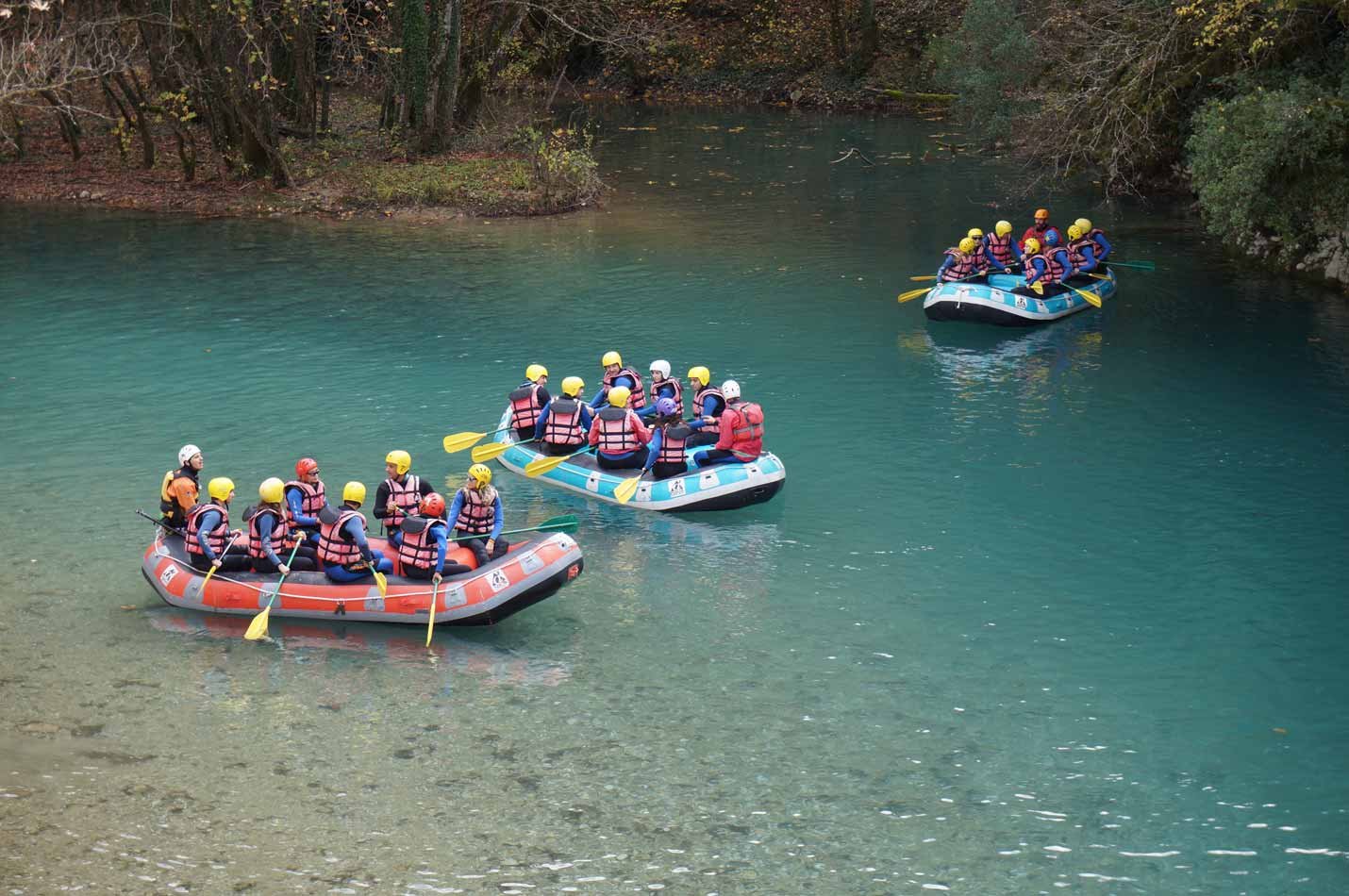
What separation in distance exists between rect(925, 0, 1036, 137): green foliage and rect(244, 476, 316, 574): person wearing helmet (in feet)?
80.1

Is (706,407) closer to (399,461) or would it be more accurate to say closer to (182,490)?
(399,461)

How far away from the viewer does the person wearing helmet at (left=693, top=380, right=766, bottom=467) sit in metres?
17.0

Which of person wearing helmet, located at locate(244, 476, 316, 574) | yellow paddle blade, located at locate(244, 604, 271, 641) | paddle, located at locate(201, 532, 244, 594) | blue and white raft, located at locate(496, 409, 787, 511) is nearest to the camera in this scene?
yellow paddle blade, located at locate(244, 604, 271, 641)

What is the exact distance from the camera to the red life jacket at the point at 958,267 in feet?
83.6

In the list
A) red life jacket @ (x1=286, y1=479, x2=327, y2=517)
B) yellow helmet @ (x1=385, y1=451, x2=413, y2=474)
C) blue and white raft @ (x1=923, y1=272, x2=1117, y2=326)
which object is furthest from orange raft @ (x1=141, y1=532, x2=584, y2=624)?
blue and white raft @ (x1=923, y1=272, x2=1117, y2=326)

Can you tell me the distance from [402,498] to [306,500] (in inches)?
38.8

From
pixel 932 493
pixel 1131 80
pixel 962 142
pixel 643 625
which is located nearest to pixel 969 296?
pixel 1131 80

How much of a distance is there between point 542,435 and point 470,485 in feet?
12.6

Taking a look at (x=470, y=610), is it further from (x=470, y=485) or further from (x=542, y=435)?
(x=542, y=435)

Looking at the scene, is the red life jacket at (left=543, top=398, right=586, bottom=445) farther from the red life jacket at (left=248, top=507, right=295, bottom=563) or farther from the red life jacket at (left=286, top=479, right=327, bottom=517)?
the red life jacket at (left=248, top=507, right=295, bottom=563)

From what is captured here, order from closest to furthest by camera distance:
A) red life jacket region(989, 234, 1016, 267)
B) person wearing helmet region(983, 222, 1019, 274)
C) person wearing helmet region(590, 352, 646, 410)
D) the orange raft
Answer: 1. the orange raft
2. person wearing helmet region(590, 352, 646, 410)
3. person wearing helmet region(983, 222, 1019, 274)
4. red life jacket region(989, 234, 1016, 267)

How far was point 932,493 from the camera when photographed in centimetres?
1734

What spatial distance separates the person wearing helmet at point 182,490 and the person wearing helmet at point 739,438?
598 centimetres

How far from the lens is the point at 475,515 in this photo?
564 inches
